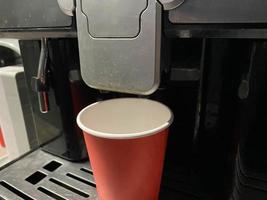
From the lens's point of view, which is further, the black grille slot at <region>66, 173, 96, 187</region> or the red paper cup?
the black grille slot at <region>66, 173, 96, 187</region>

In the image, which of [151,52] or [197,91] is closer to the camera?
[151,52]

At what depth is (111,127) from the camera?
40 centimetres

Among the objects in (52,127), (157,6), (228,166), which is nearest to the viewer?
(157,6)

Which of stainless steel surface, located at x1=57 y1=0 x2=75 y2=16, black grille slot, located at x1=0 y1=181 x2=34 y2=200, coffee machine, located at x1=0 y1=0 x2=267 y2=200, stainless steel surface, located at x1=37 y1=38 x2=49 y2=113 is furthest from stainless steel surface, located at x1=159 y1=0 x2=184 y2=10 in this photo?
black grille slot, located at x1=0 y1=181 x2=34 y2=200

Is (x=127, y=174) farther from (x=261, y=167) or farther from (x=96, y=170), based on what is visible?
(x=261, y=167)

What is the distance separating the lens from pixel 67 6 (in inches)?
12.0

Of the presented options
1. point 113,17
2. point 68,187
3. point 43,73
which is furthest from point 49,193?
point 113,17

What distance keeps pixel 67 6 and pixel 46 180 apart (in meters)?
0.30

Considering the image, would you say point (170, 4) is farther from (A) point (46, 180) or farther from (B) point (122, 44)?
(A) point (46, 180)

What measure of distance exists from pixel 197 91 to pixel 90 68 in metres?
0.17

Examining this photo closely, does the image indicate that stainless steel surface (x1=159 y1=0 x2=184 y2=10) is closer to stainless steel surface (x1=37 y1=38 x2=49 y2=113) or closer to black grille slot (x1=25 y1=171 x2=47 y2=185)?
stainless steel surface (x1=37 y1=38 x2=49 y2=113)

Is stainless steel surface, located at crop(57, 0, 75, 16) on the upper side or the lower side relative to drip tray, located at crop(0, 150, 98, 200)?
upper

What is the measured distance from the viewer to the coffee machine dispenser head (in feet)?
0.85

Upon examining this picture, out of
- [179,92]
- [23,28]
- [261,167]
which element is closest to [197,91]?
[179,92]
